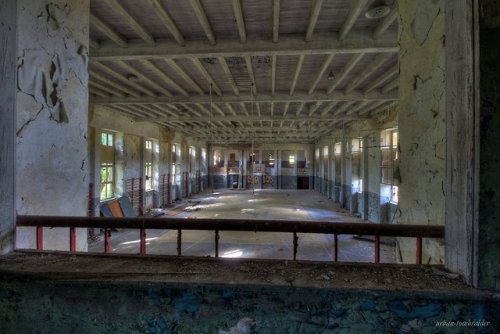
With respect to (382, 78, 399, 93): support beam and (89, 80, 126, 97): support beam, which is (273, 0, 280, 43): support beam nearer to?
(382, 78, 399, 93): support beam

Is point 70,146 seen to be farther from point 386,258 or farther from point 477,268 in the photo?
point 386,258

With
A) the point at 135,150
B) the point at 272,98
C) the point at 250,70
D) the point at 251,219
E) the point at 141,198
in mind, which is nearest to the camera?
the point at 251,219

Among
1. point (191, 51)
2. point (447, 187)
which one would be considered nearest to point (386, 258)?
point (447, 187)

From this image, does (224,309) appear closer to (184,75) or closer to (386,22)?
(386,22)

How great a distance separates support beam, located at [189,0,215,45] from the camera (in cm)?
272

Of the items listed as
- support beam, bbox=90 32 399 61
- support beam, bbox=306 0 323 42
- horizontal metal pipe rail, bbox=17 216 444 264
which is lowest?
horizontal metal pipe rail, bbox=17 216 444 264

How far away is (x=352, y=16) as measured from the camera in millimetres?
2885

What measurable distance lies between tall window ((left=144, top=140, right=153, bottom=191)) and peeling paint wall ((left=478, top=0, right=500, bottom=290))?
1061cm

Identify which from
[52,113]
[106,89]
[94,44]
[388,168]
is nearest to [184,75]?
[94,44]

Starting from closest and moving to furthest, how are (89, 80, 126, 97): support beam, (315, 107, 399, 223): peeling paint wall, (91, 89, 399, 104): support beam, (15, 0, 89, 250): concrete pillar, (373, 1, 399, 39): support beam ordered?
(15, 0, 89, 250): concrete pillar
(373, 1, 399, 39): support beam
(89, 80, 126, 97): support beam
(91, 89, 399, 104): support beam
(315, 107, 399, 223): peeling paint wall

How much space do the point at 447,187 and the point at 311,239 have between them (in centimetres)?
592

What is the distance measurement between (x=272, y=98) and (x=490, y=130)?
5192 mm

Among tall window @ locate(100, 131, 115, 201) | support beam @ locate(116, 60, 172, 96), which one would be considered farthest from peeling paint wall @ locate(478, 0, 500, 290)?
tall window @ locate(100, 131, 115, 201)

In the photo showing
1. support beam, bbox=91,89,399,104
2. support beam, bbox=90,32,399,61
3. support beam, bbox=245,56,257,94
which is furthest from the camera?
support beam, bbox=91,89,399,104
